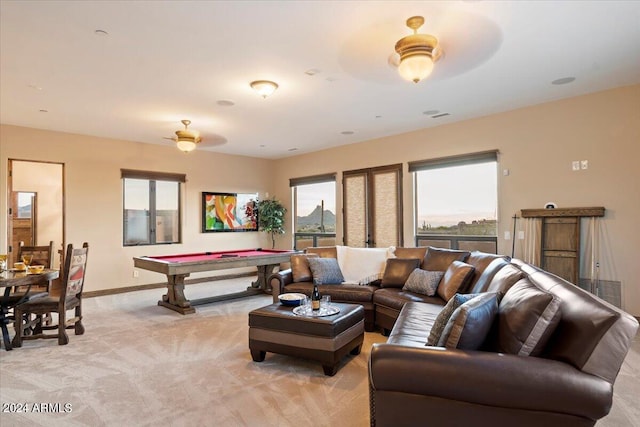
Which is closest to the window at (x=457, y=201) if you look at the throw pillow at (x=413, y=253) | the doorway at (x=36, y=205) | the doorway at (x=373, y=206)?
the doorway at (x=373, y=206)

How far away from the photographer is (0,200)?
5.77 m

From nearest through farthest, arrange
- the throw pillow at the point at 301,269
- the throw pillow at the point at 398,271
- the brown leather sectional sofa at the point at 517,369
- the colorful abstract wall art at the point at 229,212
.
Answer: the brown leather sectional sofa at the point at 517,369
the throw pillow at the point at 398,271
the throw pillow at the point at 301,269
the colorful abstract wall art at the point at 229,212

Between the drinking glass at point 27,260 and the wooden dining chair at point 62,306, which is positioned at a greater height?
the drinking glass at point 27,260

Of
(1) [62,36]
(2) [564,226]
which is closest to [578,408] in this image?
(2) [564,226]

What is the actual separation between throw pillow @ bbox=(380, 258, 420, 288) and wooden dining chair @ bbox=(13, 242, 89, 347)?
3.55m

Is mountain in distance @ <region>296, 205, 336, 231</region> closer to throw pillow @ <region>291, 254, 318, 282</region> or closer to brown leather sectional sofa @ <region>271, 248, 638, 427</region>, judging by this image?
throw pillow @ <region>291, 254, 318, 282</region>

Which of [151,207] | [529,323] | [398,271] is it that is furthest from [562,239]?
[151,207]

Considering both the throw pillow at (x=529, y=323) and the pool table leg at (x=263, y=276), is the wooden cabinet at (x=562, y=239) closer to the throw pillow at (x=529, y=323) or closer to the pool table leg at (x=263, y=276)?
the throw pillow at (x=529, y=323)

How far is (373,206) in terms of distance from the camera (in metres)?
7.26

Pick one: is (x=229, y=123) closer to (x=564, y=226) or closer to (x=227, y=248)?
(x=227, y=248)

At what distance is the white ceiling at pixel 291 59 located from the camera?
280 cm

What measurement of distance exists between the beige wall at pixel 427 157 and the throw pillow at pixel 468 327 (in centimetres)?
381

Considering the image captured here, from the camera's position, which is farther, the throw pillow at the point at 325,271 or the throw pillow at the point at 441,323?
the throw pillow at the point at 325,271

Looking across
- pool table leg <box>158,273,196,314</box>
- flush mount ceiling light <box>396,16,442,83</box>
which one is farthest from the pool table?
flush mount ceiling light <box>396,16,442,83</box>
